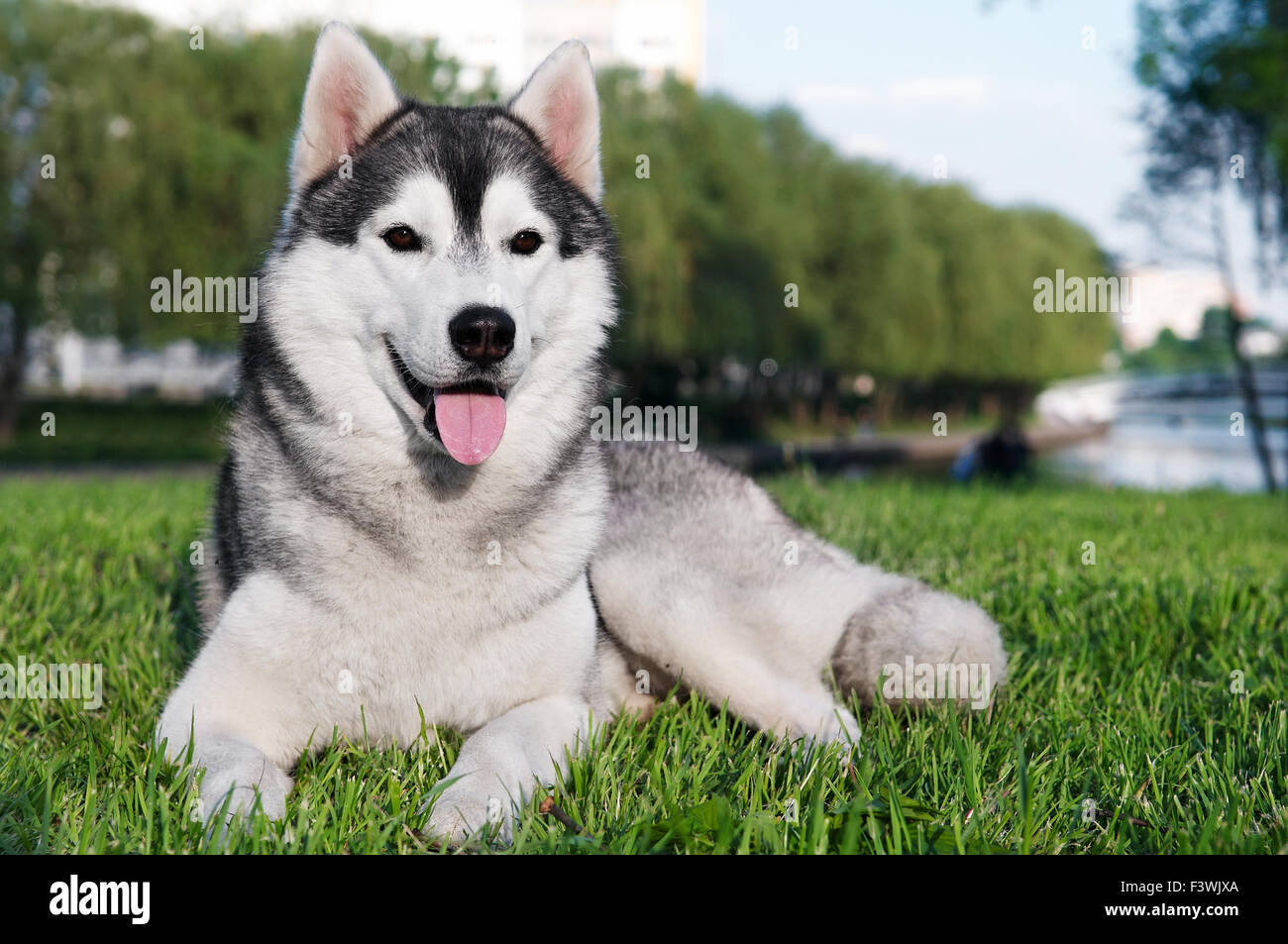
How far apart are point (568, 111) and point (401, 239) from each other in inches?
35.1

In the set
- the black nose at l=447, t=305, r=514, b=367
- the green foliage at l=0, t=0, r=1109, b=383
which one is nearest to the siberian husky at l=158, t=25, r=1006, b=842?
the black nose at l=447, t=305, r=514, b=367

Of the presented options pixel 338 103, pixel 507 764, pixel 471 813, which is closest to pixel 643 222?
pixel 338 103

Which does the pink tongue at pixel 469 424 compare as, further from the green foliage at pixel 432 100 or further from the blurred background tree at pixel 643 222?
the green foliage at pixel 432 100

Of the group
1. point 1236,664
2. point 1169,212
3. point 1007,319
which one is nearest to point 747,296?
point 1169,212

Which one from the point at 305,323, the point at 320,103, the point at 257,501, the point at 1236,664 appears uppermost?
the point at 320,103

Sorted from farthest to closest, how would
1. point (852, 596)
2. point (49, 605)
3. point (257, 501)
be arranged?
point (49, 605), point (852, 596), point (257, 501)

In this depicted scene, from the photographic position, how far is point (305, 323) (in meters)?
3.13

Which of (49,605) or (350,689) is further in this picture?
(49,605)

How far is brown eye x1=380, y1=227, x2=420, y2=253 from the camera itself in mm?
3092

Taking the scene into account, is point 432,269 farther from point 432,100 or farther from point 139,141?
point 139,141

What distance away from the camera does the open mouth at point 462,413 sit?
302cm

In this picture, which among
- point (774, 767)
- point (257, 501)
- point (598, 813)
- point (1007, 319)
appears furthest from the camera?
point (1007, 319)

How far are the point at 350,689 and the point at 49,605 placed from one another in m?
2.43

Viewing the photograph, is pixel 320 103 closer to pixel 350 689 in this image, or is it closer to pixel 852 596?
pixel 350 689
